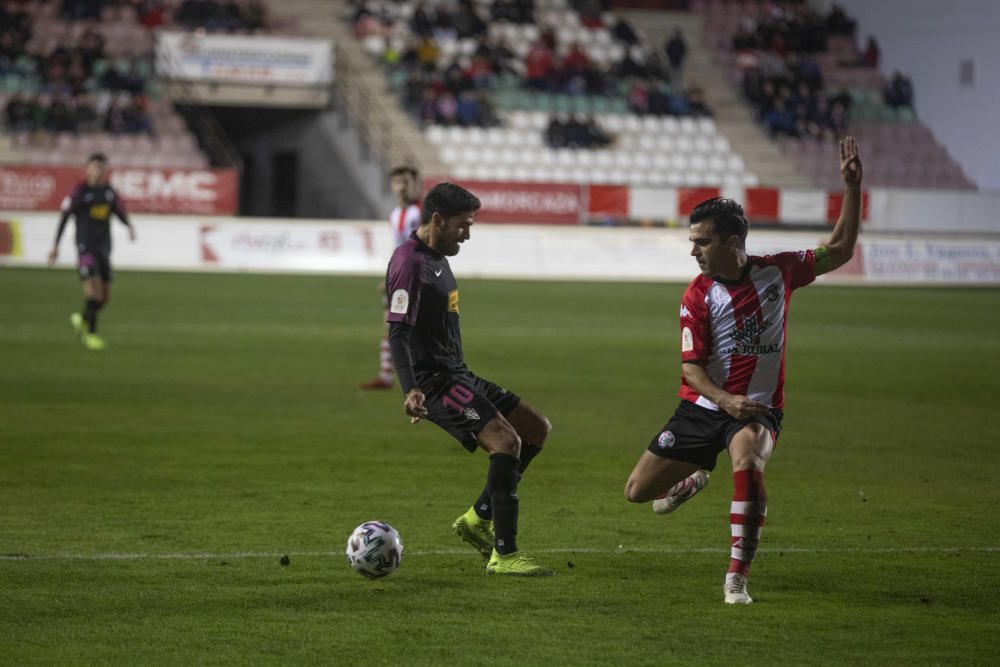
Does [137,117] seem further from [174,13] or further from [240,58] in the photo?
[174,13]

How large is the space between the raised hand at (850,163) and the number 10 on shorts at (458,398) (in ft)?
6.43

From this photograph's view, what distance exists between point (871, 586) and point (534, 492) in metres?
2.93

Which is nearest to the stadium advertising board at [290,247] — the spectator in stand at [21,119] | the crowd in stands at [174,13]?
the spectator in stand at [21,119]

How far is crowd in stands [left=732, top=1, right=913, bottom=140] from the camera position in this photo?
44438 millimetres

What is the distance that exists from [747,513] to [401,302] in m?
1.88

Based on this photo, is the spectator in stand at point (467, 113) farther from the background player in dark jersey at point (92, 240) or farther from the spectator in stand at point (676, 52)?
the background player in dark jersey at point (92, 240)

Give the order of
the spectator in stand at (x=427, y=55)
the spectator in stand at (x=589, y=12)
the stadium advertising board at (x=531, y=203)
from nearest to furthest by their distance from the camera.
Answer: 1. the stadium advertising board at (x=531, y=203)
2. the spectator in stand at (x=427, y=55)
3. the spectator in stand at (x=589, y=12)

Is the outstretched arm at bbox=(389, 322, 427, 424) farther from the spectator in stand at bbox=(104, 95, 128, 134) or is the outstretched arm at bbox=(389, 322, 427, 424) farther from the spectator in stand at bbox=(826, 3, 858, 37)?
the spectator in stand at bbox=(826, 3, 858, 37)

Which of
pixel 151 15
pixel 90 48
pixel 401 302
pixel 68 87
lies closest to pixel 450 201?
pixel 401 302

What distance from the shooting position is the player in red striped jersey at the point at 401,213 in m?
13.1

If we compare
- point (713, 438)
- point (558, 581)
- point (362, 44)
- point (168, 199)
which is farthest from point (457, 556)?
point (362, 44)

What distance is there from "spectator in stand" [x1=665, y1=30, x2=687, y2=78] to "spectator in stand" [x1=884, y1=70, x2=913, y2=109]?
20.7 ft

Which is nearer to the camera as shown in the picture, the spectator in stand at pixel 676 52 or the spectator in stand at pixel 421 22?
the spectator in stand at pixel 421 22

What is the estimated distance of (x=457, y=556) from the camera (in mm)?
7438
